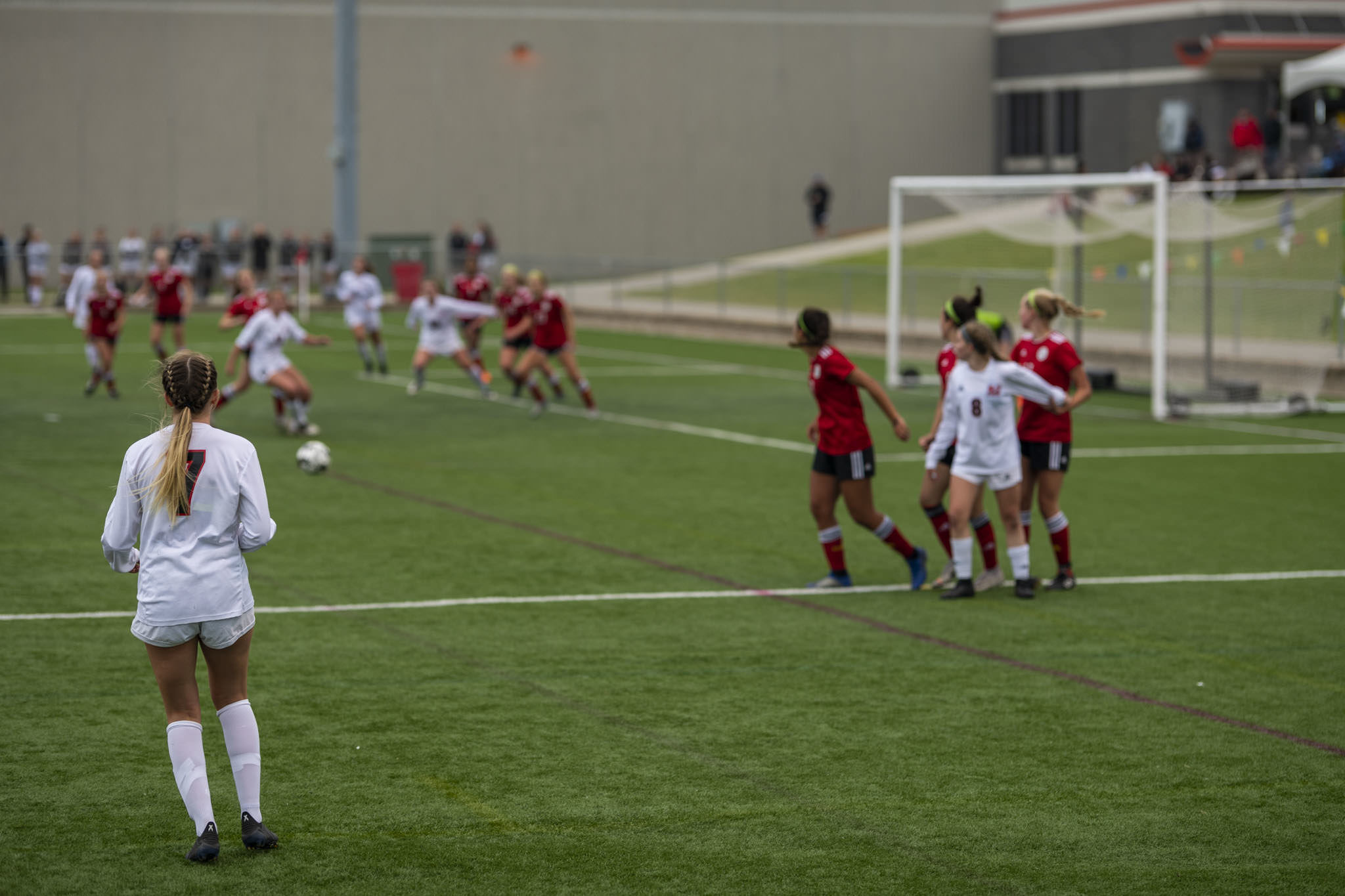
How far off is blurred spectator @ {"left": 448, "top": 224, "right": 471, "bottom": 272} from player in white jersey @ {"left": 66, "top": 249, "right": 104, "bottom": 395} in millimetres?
18280

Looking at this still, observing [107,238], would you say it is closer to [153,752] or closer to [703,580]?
[703,580]

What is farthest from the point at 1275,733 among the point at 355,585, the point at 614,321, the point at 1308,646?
the point at 614,321

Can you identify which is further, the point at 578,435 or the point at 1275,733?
the point at 578,435

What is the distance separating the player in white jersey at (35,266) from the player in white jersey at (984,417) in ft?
123

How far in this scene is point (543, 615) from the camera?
36.6ft

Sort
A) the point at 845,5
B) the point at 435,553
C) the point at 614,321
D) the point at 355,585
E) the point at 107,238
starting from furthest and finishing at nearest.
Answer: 1. the point at 845,5
2. the point at 107,238
3. the point at 614,321
4. the point at 435,553
5. the point at 355,585

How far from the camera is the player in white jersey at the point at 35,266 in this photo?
4466 centimetres

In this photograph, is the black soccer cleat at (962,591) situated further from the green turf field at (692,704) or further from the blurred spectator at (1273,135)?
the blurred spectator at (1273,135)

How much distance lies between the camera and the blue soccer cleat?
1202 cm

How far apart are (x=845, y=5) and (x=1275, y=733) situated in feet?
162

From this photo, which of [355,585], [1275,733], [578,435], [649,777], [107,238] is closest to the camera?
[649,777]

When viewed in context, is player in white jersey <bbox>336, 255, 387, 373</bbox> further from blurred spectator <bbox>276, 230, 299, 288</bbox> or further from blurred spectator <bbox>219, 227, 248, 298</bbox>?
blurred spectator <bbox>219, 227, 248, 298</bbox>

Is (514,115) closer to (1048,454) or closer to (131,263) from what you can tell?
(131,263)

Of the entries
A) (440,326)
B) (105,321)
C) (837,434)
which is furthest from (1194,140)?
(837,434)
